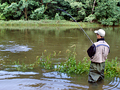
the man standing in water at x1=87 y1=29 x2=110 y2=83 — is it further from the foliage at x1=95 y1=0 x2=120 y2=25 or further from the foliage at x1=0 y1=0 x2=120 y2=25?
the foliage at x1=95 y1=0 x2=120 y2=25

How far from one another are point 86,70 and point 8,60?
10.3ft

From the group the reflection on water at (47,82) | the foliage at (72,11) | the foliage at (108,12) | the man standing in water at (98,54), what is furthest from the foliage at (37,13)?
the man standing in water at (98,54)

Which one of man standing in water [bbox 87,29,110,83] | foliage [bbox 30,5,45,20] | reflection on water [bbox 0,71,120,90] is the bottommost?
reflection on water [bbox 0,71,120,90]

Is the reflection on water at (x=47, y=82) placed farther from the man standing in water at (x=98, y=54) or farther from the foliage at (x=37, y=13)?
the foliage at (x=37, y=13)

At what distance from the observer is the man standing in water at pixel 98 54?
11.4 ft

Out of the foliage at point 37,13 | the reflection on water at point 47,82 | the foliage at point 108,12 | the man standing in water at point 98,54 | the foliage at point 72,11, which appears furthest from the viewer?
the foliage at point 37,13

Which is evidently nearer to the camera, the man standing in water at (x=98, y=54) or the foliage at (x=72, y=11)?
the man standing in water at (x=98, y=54)

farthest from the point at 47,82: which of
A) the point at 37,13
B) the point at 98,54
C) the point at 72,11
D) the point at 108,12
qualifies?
the point at 72,11

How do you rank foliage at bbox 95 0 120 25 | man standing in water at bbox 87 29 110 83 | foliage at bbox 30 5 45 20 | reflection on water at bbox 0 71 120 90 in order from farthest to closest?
1. foliage at bbox 30 5 45 20
2. foliage at bbox 95 0 120 25
3. reflection on water at bbox 0 71 120 90
4. man standing in water at bbox 87 29 110 83

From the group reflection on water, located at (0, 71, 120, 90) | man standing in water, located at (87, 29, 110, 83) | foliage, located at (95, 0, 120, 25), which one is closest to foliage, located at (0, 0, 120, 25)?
foliage, located at (95, 0, 120, 25)

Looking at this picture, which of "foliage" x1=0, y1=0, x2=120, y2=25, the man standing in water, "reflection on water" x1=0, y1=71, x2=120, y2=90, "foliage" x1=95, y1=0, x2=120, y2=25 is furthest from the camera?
"foliage" x1=0, y1=0, x2=120, y2=25

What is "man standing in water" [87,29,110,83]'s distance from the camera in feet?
11.4

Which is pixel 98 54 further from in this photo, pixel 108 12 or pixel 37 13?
pixel 37 13

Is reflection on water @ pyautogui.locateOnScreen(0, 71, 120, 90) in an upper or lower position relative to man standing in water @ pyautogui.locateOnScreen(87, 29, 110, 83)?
lower
